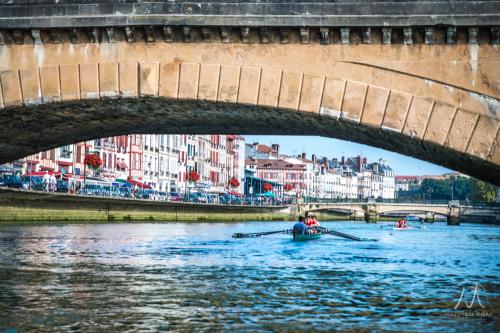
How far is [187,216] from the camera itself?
3408 inches

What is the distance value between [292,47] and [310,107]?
1.23 m

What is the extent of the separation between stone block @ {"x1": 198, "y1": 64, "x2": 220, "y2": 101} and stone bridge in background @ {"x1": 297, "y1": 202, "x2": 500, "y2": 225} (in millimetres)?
108967

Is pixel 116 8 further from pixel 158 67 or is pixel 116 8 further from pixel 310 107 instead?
pixel 310 107

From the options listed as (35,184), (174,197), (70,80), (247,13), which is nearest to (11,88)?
(70,80)

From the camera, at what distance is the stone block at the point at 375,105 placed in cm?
1689

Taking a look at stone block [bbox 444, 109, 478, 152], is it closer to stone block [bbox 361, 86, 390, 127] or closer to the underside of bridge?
the underside of bridge

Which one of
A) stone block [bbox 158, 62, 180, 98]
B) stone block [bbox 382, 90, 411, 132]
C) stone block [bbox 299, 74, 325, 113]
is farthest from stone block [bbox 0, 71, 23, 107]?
stone block [bbox 382, 90, 411, 132]

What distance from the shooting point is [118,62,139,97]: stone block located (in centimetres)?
1814

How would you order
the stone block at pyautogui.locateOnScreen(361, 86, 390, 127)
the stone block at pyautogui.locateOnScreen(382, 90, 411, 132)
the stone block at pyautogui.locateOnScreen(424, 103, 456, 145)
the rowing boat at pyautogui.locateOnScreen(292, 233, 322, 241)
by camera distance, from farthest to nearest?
the rowing boat at pyautogui.locateOnScreen(292, 233, 322, 241) < the stone block at pyautogui.locateOnScreen(361, 86, 390, 127) < the stone block at pyautogui.locateOnScreen(382, 90, 411, 132) < the stone block at pyautogui.locateOnScreen(424, 103, 456, 145)

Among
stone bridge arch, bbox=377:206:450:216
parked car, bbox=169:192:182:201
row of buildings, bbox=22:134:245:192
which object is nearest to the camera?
row of buildings, bbox=22:134:245:192

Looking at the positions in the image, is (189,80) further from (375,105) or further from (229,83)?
(375,105)

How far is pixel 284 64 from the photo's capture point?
17547mm

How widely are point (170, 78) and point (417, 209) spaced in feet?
369

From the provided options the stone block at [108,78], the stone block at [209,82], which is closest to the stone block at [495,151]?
the stone block at [209,82]
